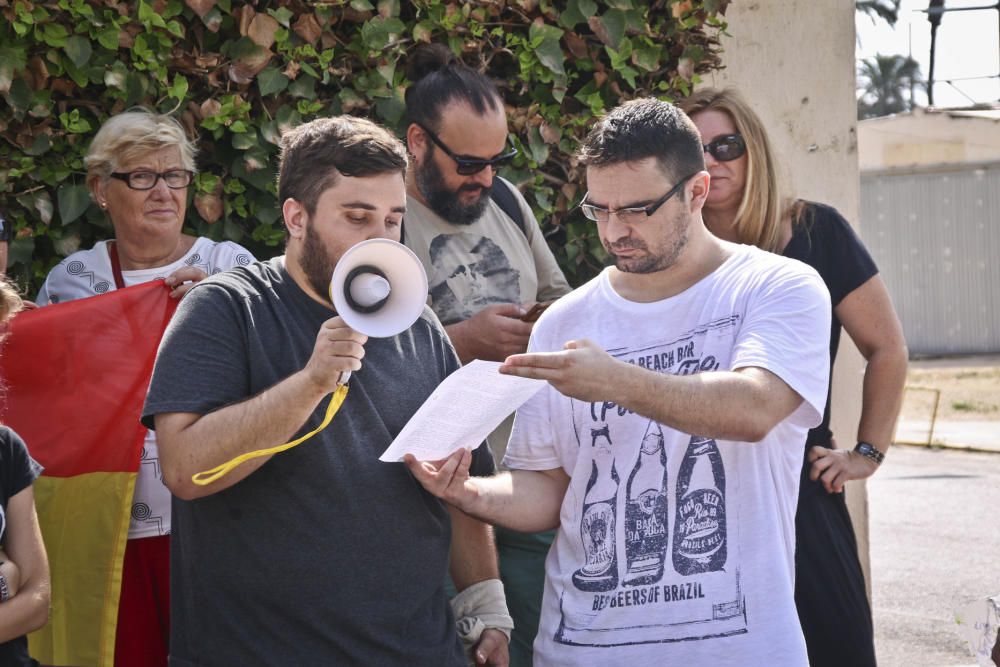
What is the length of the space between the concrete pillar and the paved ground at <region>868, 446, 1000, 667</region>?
1991mm

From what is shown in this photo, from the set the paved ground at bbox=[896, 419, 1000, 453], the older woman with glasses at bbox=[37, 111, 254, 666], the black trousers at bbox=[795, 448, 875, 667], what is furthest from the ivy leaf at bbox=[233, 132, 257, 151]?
the paved ground at bbox=[896, 419, 1000, 453]

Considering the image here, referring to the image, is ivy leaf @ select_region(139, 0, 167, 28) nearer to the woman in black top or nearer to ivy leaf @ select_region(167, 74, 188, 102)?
ivy leaf @ select_region(167, 74, 188, 102)

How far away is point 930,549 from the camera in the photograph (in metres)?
9.00

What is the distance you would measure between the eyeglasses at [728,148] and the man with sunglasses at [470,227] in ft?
2.20

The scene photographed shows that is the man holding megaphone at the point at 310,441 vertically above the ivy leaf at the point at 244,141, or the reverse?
the ivy leaf at the point at 244,141

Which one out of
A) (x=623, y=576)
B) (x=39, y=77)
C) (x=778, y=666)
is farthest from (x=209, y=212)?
(x=778, y=666)

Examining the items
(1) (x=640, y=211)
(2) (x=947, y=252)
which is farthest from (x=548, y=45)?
(2) (x=947, y=252)

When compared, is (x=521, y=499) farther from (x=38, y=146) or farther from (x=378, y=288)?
(x=38, y=146)

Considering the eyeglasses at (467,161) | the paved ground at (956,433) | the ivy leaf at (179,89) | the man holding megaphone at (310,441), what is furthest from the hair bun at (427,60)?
the paved ground at (956,433)

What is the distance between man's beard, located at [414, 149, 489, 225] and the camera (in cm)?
368

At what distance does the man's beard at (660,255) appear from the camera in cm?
254

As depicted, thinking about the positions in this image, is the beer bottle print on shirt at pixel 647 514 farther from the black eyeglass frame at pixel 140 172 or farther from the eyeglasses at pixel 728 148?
the black eyeglass frame at pixel 140 172

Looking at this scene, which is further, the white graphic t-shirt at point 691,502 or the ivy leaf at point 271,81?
the ivy leaf at point 271,81

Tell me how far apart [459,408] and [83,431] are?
128 centimetres
